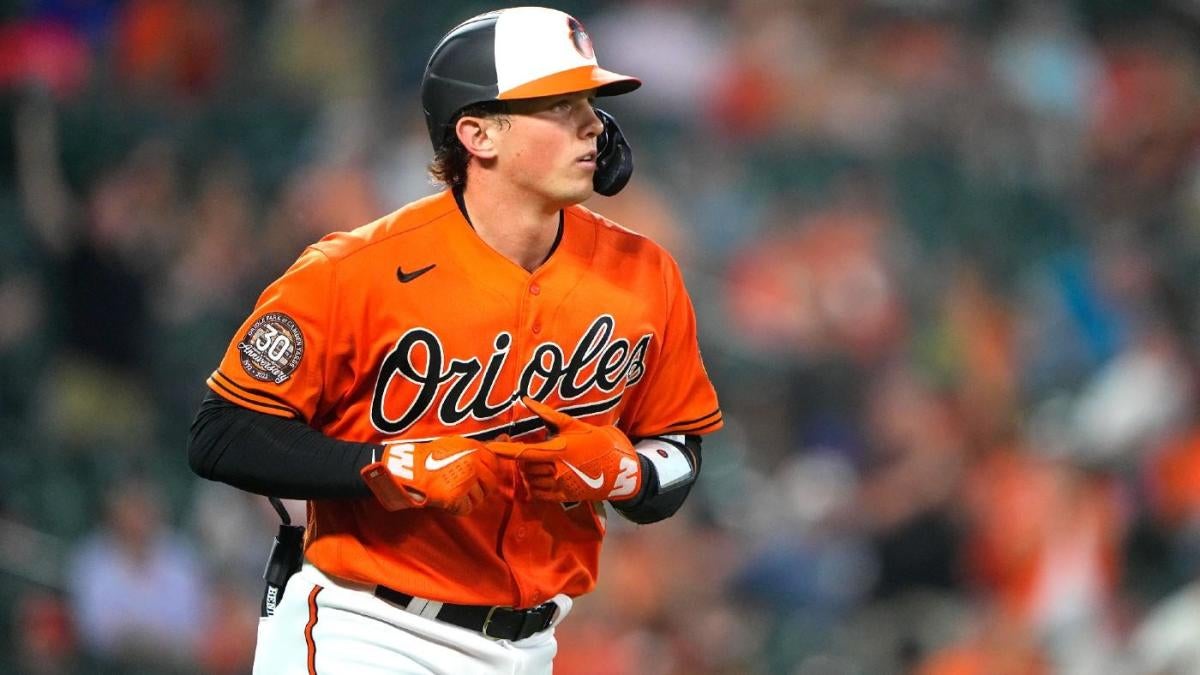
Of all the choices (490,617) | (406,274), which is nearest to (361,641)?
(490,617)

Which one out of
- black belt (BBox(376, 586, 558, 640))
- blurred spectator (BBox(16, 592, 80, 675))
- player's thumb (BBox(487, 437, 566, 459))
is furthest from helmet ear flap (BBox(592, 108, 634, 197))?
blurred spectator (BBox(16, 592, 80, 675))

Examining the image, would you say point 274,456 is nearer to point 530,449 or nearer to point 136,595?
point 530,449

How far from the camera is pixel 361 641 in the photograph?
2.90 metres

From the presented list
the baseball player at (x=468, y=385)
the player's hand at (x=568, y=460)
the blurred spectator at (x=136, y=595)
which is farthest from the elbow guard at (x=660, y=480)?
the blurred spectator at (x=136, y=595)

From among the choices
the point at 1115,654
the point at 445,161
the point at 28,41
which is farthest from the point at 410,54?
the point at 445,161

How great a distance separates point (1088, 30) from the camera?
7887mm

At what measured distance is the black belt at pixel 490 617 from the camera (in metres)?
2.91

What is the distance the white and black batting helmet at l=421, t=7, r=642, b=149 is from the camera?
2.78 metres

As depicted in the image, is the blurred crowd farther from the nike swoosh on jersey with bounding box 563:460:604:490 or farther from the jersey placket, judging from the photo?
the nike swoosh on jersey with bounding box 563:460:604:490

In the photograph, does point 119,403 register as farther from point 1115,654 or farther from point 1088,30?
point 1088,30

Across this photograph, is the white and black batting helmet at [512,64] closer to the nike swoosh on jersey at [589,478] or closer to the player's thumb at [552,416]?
the player's thumb at [552,416]

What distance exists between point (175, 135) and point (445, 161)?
4198mm

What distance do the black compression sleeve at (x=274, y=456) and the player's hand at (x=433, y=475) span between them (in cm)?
6

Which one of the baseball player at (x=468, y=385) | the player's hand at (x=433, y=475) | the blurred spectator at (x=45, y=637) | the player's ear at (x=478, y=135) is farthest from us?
the blurred spectator at (x=45, y=637)
